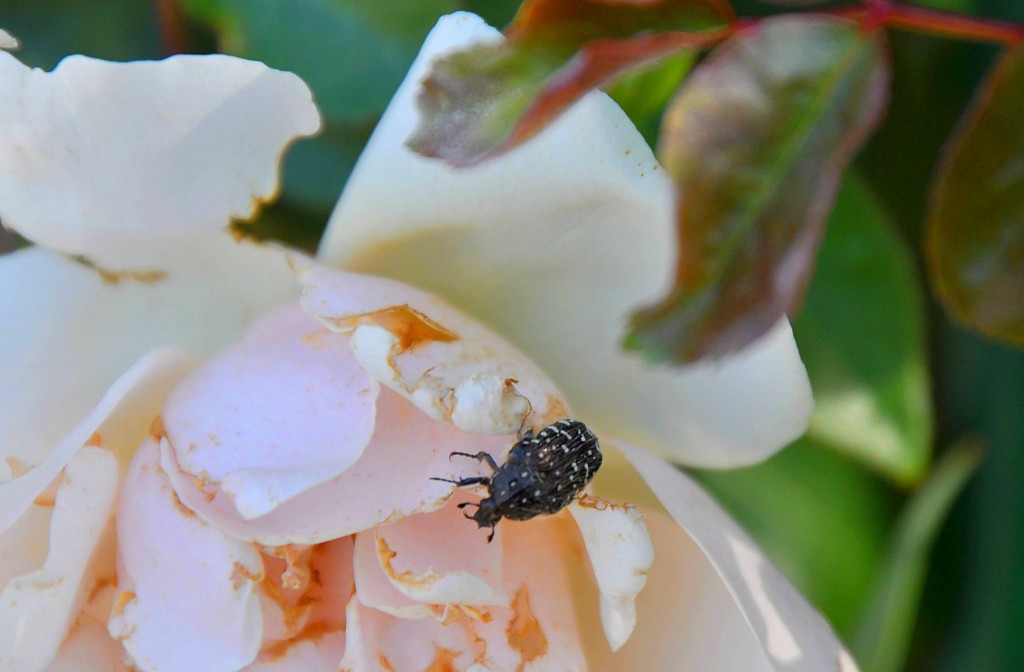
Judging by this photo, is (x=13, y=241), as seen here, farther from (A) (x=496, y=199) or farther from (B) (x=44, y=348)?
(A) (x=496, y=199)

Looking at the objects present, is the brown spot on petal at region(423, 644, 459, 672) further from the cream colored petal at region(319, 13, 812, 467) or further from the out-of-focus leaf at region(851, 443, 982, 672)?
the out-of-focus leaf at region(851, 443, 982, 672)

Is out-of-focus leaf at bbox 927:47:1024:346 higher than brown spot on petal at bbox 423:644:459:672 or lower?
higher

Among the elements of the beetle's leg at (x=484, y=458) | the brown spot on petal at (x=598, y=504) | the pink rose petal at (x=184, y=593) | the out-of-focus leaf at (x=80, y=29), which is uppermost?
the out-of-focus leaf at (x=80, y=29)

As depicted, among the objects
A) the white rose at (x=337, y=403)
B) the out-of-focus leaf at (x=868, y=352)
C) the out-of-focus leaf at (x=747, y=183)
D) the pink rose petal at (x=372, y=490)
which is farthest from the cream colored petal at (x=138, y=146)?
the out-of-focus leaf at (x=868, y=352)

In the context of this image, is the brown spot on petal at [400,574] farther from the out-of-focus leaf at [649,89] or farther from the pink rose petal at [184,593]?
the out-of-focus leaf at [649,89]

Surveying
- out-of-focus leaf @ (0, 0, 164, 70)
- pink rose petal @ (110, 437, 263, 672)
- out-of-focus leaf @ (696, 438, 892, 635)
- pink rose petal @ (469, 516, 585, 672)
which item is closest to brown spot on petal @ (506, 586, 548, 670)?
pink rose petal @ (469, 516, 585, 672)

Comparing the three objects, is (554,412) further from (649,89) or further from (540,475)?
(649,89)

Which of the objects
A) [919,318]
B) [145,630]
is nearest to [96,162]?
[145,630]
